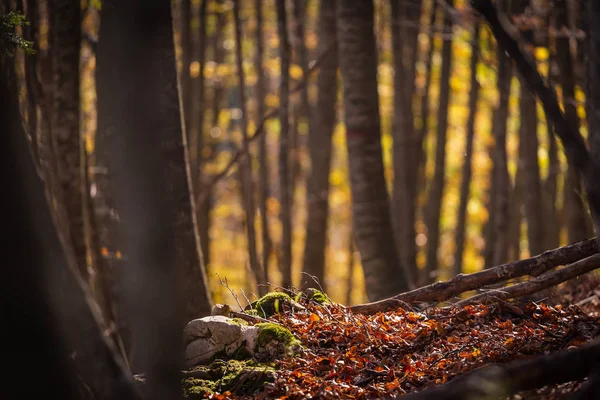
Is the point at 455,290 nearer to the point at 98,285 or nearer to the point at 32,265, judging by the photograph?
the point at 32,265

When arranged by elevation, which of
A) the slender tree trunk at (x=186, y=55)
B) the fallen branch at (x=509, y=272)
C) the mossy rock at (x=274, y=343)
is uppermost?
the slender tree trunk at (x=186, y=55)

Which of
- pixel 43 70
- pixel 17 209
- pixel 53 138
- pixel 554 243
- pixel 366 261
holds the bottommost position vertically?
pixel 554 243

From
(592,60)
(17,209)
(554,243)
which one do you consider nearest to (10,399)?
(17,209)

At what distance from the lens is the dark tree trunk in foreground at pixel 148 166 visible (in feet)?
22.2

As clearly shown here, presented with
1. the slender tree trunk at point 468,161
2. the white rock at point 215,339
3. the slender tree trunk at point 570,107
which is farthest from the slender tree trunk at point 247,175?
the white rock at point 215,339

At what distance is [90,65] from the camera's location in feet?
53.6

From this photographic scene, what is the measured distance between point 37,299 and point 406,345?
9.59 ft

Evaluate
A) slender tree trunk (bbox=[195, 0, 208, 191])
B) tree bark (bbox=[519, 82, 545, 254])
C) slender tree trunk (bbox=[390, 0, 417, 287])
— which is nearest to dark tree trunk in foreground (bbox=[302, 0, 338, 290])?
slender tree trunk (bbox=[390, 0, 417, 287])

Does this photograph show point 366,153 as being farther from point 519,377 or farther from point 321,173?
point 519,377

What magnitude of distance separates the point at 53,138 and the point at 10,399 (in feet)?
17.4

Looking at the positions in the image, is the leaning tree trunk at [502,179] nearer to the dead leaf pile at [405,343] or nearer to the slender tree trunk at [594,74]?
the dead leaf pile at [405,343]

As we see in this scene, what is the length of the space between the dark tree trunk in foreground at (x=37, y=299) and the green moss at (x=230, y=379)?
1073mm

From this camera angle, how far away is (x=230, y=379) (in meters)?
5.70

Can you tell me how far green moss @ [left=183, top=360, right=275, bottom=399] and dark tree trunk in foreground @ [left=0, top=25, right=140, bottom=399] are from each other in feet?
3.52
